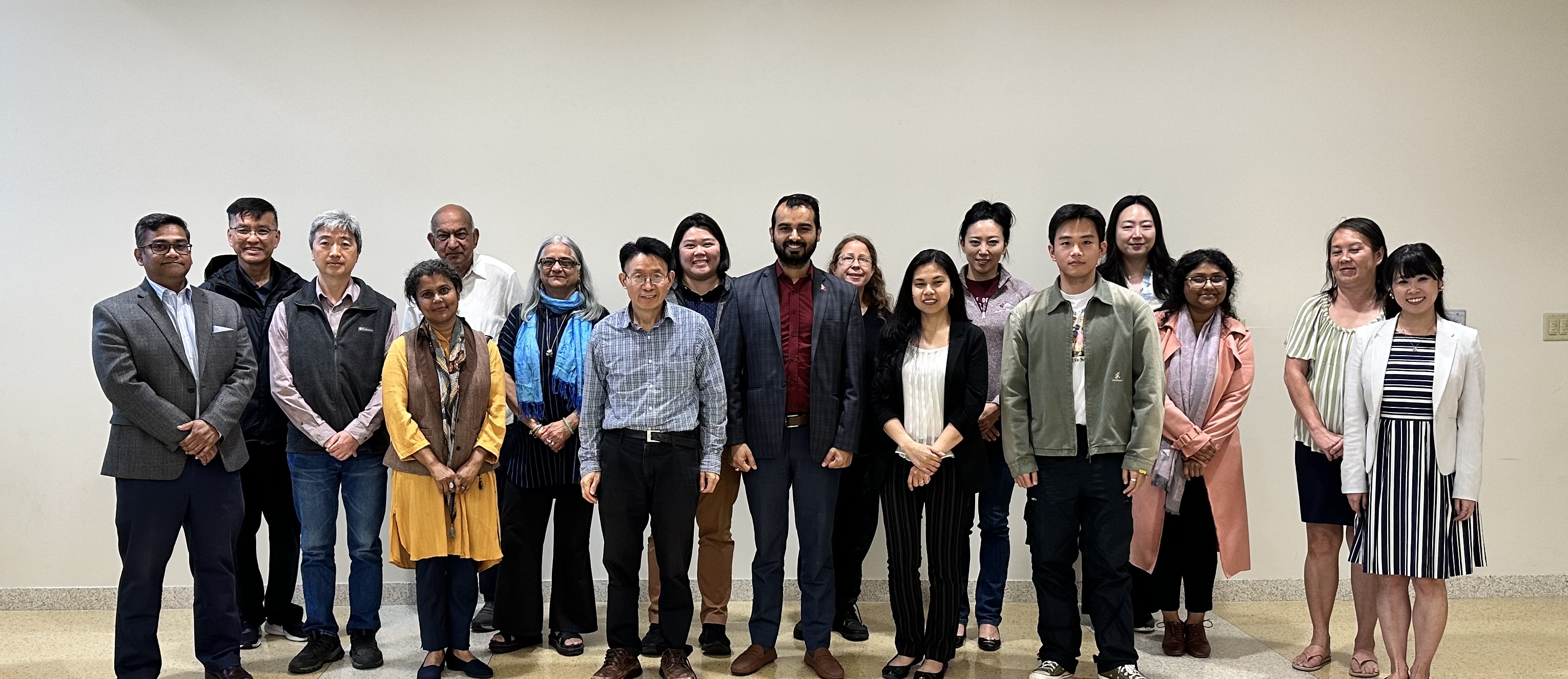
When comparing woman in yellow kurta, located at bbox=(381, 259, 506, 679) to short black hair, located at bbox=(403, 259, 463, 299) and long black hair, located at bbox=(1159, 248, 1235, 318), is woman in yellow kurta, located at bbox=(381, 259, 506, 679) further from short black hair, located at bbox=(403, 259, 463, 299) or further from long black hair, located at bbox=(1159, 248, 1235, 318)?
long black hair, located at bbox=(1159, 248, 1235, 318)

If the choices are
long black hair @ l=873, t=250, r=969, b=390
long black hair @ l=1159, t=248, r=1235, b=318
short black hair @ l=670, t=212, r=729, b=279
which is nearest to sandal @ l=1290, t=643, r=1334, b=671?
long black hair @ l=1159, t=248, r=1235, b=318

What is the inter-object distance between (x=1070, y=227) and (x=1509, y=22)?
3.13m

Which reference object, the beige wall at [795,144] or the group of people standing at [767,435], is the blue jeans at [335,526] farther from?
the beige wall at [795,144]

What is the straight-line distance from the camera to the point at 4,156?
469cm

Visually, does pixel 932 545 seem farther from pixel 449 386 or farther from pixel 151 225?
pixel 151 225

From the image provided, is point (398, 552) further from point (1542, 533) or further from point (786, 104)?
point (1542, 533)

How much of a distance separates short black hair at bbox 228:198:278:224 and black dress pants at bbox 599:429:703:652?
5.51 ft

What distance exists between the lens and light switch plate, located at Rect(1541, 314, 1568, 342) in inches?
A: 193

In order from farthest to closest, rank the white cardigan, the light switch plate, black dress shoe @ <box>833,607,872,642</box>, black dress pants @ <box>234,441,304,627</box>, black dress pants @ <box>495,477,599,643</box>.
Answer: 1. the light switch plate
2. black dress shoe @ <box>833,607,872,642</box>
3. black dress pants @ <box>234,441,304,627</box>
4. black dress pants @ <box>495,477,599,643</box>
5. the white cardigan

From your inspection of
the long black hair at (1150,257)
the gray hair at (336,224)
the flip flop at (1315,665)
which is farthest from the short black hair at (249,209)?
the flip flop at (1315,665)

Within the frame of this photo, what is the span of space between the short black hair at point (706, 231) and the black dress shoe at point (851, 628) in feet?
5.06

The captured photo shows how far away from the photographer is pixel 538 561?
398 centimetres

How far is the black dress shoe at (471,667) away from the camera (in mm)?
3662

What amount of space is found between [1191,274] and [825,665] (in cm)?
205
